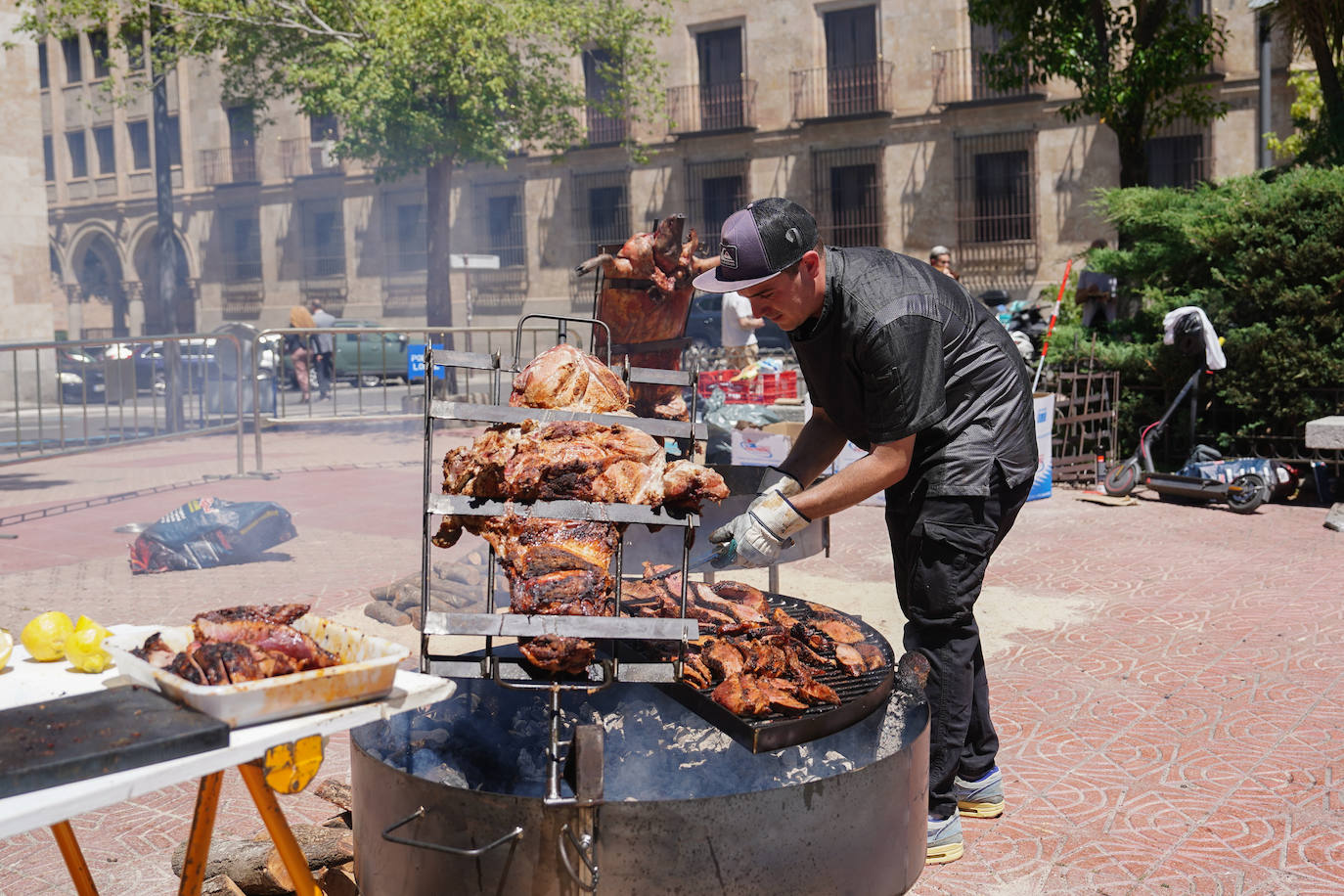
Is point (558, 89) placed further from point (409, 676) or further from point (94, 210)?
point (94, 210)

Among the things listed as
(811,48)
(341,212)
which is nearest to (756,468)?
(811,48)

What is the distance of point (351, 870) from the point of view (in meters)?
3.44

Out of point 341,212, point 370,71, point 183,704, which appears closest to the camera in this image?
point 183,704

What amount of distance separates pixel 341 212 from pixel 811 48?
17.0 m

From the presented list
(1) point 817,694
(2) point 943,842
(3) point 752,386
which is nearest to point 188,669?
(1) point 817,694

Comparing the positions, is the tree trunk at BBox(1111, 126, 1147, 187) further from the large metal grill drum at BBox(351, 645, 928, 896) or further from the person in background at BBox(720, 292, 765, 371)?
the large metal grill drum at BBox(351, 645, 928, 896)

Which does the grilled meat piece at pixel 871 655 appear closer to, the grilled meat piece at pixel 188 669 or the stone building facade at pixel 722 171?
the grilled meat piece at pixel 188 669

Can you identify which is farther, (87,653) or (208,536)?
(208,536)

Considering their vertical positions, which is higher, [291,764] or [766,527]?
[766,527]

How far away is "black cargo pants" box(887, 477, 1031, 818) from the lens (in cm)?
350

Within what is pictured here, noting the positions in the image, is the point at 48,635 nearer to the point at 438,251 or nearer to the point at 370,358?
the point at 438,251

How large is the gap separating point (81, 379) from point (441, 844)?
9576 millimetres

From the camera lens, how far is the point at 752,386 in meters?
A: 12.6

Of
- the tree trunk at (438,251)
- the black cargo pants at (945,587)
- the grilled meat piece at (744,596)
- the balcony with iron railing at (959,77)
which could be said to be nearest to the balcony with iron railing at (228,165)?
the tree trunk at (438,251)
